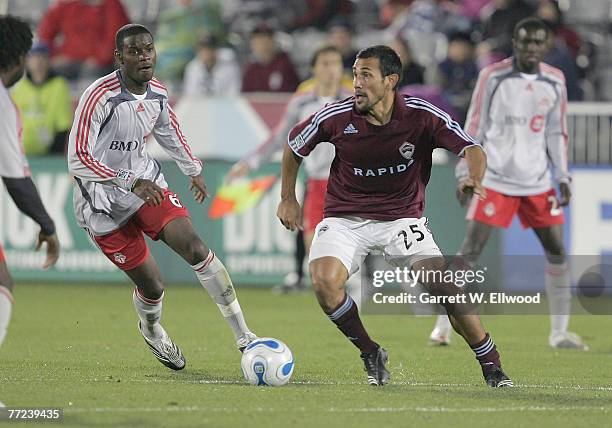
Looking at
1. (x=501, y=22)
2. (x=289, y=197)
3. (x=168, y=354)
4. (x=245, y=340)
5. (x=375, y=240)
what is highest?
(x=501, y=22)

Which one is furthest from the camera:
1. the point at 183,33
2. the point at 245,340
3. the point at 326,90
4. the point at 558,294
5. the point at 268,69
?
the point at 183,33

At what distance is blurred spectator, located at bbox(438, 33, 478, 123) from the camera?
1661 cm

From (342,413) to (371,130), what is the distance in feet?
6.65

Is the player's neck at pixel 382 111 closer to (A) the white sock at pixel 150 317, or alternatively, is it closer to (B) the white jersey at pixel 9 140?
(A) the white sock at pixel 150 317

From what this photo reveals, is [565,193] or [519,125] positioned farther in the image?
[519,125]

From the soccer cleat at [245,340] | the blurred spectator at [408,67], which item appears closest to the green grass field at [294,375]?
the soccer cleat at [245,340]

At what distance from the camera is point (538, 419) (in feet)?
23.1

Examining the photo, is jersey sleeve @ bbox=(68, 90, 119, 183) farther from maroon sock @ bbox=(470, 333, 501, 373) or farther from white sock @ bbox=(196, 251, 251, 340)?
maroon sock @ bbox=(470, 333, 501, 373)

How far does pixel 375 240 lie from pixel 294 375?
1.14m

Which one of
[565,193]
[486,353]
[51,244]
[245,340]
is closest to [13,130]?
[51,244]

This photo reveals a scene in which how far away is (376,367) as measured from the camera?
27.2 ft

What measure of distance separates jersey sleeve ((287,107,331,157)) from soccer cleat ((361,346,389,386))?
1362mm

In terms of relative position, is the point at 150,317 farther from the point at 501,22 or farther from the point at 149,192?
the point at 501,22

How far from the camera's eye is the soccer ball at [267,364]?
8175mm
